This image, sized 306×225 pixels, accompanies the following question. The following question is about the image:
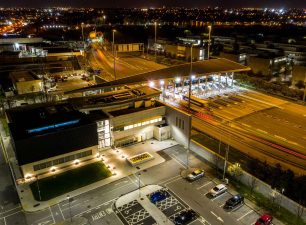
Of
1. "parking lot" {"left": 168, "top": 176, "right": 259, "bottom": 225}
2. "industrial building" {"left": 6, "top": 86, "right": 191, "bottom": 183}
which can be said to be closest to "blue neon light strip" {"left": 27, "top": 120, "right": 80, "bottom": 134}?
"industrial building" {"left": 6, "top": 86, "right": 191, "bottom": 183}

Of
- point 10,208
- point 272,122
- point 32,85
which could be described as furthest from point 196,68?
point 10,208

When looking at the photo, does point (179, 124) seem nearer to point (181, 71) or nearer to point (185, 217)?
point (185, 217)

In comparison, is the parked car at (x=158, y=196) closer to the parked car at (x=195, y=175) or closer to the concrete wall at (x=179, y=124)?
the parked car at (x=195, y=175)

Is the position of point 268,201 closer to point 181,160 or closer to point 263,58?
point 181,160

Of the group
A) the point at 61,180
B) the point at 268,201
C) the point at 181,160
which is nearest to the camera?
the point at 268,201

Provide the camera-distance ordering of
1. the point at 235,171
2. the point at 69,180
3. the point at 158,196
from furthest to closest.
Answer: the point at 69,180 → the point at 235,171 → the point at 158,196

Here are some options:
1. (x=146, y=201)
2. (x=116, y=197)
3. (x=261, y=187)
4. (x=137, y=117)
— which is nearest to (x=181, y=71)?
(x=137, y=117)

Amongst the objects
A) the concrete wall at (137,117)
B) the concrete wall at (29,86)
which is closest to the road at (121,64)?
the concrete wall at (29,86)
